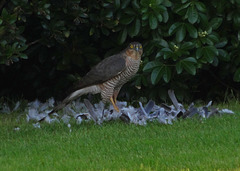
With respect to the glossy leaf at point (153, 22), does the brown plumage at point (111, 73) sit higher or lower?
lower

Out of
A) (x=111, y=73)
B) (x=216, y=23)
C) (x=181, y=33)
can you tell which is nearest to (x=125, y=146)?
(x=111, y=73)

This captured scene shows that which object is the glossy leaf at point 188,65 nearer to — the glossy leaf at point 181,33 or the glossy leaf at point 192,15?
the glossy leaf at point 181,33

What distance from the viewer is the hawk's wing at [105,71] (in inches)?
293

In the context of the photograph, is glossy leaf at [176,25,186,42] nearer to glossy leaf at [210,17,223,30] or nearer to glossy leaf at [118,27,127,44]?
glossy leaf at [210,17,223,30]

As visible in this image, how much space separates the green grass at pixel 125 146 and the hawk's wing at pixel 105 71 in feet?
2.75

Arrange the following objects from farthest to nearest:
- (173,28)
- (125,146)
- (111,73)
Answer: (173,28) → (111,73) → (125,146)

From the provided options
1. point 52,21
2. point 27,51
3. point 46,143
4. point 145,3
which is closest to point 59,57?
point 27,51

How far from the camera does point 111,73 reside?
7.43m

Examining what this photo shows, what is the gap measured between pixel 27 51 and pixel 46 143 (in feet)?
11.0

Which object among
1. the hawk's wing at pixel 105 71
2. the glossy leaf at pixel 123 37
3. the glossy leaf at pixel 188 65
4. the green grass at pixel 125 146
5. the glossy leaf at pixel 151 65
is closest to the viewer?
the green grass at pixel 125 146

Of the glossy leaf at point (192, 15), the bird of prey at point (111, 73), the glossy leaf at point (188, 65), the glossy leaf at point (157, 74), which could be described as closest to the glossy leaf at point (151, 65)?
the glossy leaf at point (157, 74)

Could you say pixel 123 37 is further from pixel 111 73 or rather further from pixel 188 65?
pixel 188 65

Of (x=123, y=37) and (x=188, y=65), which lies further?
(x=123, y=37)

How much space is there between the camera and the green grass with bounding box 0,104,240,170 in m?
4.89
